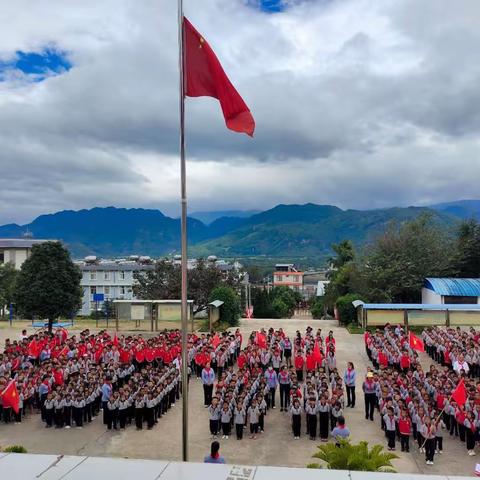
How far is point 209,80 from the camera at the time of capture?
8.32 m

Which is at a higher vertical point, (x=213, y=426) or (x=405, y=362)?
(x=405, y=362)

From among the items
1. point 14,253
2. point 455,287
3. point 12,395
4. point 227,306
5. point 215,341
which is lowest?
point 12,395

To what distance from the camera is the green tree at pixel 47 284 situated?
25.2 m

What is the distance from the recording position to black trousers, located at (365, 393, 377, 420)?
13953 millimetres

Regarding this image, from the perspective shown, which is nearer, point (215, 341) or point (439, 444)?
point (439, 444)

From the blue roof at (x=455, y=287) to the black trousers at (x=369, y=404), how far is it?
655 inches

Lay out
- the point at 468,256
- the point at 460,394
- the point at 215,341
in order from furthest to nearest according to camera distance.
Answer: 1. the point at 468,256
2. the point at 215,341
3. the point at 460,394

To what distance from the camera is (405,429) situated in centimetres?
1165

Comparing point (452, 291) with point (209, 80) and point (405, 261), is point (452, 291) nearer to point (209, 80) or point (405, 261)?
point (405, 261)

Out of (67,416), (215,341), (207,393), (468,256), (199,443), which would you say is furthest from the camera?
(468,256)

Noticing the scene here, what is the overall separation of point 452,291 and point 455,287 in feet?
1.91

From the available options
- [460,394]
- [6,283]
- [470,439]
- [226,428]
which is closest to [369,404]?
[470,439]

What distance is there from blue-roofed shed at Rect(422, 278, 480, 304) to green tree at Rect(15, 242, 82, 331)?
1910cm

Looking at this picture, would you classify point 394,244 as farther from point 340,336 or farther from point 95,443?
point 95,443
